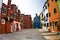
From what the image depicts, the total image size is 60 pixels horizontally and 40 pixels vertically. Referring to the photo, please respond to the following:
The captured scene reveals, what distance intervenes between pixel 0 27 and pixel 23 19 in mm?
40619

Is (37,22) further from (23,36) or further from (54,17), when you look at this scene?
(23,36)

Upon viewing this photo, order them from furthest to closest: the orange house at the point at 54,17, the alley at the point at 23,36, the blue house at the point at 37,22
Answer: the blue house at the point at 37,22 → the orange house at the point at 54,17 → the alley at the point at 23,36

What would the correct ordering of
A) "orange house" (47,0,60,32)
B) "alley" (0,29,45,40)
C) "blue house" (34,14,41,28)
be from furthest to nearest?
1. "blue house" (34,14,41,28)
2. "orange house" (47,0,60,32)
3. "alley" (0,29,45,40)

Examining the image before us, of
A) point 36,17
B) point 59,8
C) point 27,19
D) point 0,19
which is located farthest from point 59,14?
point 36,17

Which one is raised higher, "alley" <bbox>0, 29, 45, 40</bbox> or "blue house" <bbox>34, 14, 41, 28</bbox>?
"blue house" <bbox>34, 14, 41, 28</bbox>

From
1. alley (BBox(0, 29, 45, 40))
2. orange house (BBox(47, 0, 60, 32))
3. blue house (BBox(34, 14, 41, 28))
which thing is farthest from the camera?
blue house (BBox(34, 14, 41, 28))

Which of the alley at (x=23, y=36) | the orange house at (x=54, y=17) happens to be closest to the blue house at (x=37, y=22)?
the orange house at (x=54, y=17)

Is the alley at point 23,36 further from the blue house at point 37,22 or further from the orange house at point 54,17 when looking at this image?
the blue house at point 37,22

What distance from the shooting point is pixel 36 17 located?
250 feet

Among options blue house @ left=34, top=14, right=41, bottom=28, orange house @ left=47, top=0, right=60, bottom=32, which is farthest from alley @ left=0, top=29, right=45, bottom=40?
blue house @ left=34, top=14, right=41, bottom=28

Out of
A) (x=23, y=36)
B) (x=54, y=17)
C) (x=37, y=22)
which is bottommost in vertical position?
(x=23, y=36)

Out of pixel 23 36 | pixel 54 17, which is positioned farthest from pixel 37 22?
pixel 23 36

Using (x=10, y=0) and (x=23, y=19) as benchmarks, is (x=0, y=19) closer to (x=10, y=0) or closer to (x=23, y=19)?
(x=10, y=0)

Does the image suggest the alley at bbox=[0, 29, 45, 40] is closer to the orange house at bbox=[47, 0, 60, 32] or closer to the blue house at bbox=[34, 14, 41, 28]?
the orange house at bbox=[47, 0, 60, 32]
